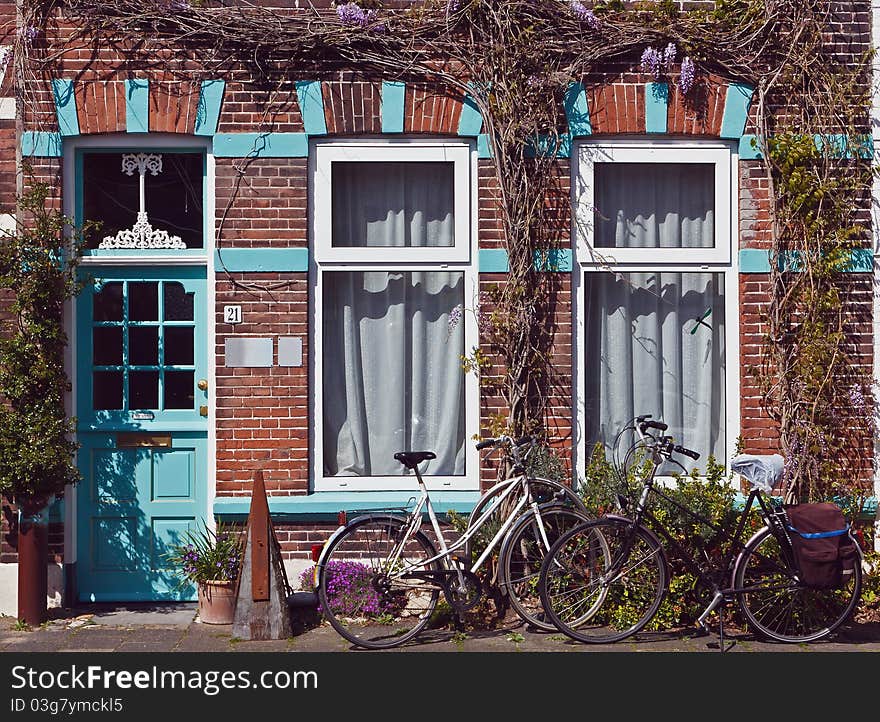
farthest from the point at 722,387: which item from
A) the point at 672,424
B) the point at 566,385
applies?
the point at 566,385

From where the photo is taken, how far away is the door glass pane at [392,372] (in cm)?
860

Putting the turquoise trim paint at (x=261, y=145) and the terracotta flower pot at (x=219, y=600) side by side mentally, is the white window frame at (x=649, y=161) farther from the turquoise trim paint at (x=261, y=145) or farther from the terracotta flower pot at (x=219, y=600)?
the terracotta flower pot at (x=219, y=600)

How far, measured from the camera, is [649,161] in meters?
8.55

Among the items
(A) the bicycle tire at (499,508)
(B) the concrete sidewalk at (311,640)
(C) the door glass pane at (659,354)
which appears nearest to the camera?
(B) the concrete sidewalk at (311,640)

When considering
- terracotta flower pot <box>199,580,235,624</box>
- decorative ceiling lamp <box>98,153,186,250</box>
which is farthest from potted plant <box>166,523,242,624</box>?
decorative ceiling lamp <box>98,153,186,250</box>

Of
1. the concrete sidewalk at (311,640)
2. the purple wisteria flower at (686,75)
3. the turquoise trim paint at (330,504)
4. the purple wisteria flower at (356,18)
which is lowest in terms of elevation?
the concrete sidewalk at (311,640)

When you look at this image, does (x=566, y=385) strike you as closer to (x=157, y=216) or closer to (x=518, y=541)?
(x=518, y=541)

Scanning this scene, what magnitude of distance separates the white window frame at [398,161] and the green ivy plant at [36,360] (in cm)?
178

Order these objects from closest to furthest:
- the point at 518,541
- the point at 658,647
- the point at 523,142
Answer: the point at 658,647 → the point at 518,541 → the point at 523,142

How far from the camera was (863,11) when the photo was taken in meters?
8.53

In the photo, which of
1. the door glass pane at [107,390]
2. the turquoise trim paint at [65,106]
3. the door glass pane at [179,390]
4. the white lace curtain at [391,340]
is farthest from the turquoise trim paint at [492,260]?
the turquoise trim paint at [65,106]

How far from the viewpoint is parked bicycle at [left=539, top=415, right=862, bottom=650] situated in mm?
7344

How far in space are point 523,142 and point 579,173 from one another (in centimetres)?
52

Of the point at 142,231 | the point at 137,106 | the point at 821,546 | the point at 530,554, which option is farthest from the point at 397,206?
the point at 821,546
